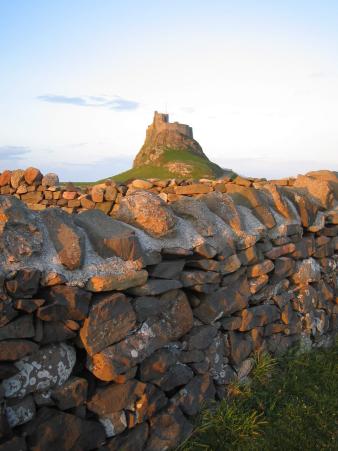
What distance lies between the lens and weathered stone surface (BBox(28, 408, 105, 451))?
299cm

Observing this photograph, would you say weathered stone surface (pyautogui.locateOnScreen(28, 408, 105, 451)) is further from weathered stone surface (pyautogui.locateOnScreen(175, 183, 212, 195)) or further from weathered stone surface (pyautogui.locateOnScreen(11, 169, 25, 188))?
weathered stone surface (pyautogui.locateOnScreen(11, 169, 25, 188))

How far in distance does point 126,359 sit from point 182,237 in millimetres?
1235

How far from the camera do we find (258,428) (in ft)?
13.7

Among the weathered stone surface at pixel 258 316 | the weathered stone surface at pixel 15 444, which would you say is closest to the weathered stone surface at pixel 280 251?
the weathered stone surface at pixel 258 316

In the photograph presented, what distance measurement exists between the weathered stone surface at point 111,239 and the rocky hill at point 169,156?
48.4 feet

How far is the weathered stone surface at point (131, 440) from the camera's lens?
134 inches

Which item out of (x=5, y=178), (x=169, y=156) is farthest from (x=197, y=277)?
(x=169, y=156)

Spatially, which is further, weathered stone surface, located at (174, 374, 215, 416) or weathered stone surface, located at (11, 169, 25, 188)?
weathered stone surface, located at (11, 169, 25, 188)

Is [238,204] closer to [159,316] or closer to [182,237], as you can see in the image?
[182,237]

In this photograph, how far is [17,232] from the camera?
313 centimetres

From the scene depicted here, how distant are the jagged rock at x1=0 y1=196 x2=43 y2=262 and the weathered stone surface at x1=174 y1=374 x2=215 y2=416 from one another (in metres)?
1.81

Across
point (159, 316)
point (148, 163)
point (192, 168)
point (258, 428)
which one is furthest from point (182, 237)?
point (148, 163)

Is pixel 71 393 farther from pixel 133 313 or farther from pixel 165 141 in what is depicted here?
pixel 165 141

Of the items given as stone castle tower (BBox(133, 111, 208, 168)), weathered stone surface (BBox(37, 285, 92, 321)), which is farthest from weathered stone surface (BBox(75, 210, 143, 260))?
stone castle tower (BBox(133, 111, 208, 168))
